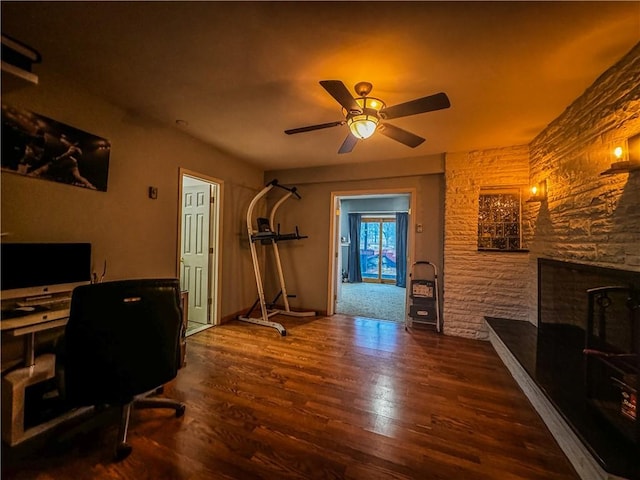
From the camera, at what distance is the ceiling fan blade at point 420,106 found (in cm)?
160

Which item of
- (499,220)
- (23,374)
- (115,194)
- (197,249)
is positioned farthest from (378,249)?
(23,374)

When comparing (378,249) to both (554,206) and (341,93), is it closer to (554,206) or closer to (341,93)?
(554,206)

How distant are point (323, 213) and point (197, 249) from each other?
2.05 metres

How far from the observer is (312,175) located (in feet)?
14.3

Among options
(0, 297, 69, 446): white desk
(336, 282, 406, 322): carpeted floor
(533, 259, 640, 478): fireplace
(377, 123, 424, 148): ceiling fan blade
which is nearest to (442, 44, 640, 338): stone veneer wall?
(533, 259, 640, 478): fireplace

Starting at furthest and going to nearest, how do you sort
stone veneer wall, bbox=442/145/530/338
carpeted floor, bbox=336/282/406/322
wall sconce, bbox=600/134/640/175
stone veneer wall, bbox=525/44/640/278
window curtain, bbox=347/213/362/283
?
window curtain, bbox=347/213/362/283 → carpeted floor, bbox=336/282/406/322 → stone veneer wall, bbox=442/145/530/338 → stone veneer wall, bbox=525/44/640/278 → wall sconce, bbox=600/134/640/175

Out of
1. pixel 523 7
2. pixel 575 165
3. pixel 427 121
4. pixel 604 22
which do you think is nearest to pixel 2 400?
pixel 523 7

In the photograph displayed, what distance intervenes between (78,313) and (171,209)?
6.13 ft

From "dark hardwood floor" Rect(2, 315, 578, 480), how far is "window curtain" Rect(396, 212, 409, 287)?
4714mm

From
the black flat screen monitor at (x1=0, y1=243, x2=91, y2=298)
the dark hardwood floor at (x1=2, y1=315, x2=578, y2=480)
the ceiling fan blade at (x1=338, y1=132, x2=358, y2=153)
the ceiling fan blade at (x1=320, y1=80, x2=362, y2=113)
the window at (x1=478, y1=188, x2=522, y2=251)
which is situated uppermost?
the ceiling fan blade at (x1=320, y1=80, x2=362, y2=113)

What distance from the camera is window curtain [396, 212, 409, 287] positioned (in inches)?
295

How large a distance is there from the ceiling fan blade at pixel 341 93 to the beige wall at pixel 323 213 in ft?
7.37

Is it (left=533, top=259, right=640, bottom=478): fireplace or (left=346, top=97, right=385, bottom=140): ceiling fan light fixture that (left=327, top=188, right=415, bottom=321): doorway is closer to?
(left=533, top=259, right=640, bottom=478): fireplace

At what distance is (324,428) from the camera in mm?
1717
